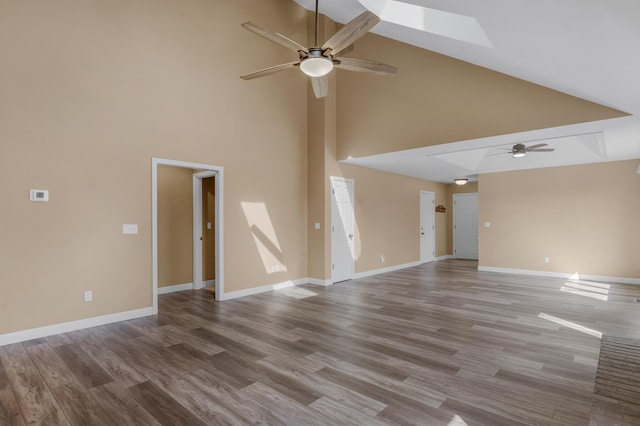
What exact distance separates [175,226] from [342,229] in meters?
3.30

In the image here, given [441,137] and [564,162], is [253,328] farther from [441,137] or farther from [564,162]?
[564,162]

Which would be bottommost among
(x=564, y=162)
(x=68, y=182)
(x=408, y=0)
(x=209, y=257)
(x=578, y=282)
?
(x=578, y=282)

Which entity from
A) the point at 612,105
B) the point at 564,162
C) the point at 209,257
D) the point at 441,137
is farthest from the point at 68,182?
the point at 564,162

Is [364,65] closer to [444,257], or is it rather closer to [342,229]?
[342,229]

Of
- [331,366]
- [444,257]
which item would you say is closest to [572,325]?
[331,366]

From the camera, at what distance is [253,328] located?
4.09m

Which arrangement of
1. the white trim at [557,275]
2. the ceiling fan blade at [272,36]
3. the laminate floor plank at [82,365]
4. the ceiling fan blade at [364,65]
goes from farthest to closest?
1. the white trim at [557,275]
2. the ceiling fan blade at [364,65]
3. the ceiling fan blade at [272,36]
4. the laminate floor plank at [82,365]

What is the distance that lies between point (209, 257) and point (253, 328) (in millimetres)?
3152

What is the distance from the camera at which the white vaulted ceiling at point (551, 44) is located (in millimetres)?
2227

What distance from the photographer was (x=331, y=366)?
3.01 metres

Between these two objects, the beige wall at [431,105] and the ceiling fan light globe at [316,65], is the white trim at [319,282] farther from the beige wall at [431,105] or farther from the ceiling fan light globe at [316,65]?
the ceiling fan light globe at [316,65]

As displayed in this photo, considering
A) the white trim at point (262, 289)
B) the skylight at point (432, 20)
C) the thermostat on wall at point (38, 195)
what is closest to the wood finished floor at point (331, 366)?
the white trim at point (262, 289)

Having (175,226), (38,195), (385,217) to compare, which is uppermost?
(38,195)

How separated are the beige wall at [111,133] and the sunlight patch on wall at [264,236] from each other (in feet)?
0.19
